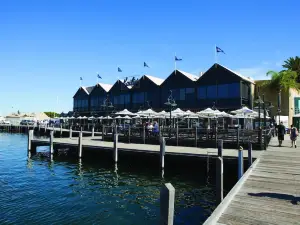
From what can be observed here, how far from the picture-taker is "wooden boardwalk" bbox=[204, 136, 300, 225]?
5.85m

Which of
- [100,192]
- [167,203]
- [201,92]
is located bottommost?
[100,192]

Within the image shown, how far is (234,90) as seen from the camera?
36031 mm

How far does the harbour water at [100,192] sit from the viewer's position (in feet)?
30.2

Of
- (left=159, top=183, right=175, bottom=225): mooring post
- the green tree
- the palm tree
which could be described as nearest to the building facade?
the green tree

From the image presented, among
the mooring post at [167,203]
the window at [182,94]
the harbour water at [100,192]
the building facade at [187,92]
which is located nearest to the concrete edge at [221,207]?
the mooring post at [167,203]

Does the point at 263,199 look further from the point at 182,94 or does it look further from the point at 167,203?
the point at 182,94

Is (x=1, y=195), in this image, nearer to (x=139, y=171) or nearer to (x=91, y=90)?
(x=139, y=171)

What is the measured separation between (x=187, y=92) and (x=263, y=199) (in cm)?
3404

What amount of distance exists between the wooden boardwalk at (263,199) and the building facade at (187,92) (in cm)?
2597

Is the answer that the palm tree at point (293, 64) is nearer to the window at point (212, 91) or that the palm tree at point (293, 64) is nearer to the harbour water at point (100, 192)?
the window at point (212, 91)

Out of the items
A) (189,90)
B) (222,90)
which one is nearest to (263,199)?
(222,90)

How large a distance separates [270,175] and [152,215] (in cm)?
467

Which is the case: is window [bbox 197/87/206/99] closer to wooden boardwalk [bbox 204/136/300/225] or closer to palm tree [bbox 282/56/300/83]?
palm tree [bbox 282/56/300/83]

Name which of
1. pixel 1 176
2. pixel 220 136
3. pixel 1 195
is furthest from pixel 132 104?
pixel 1 195
